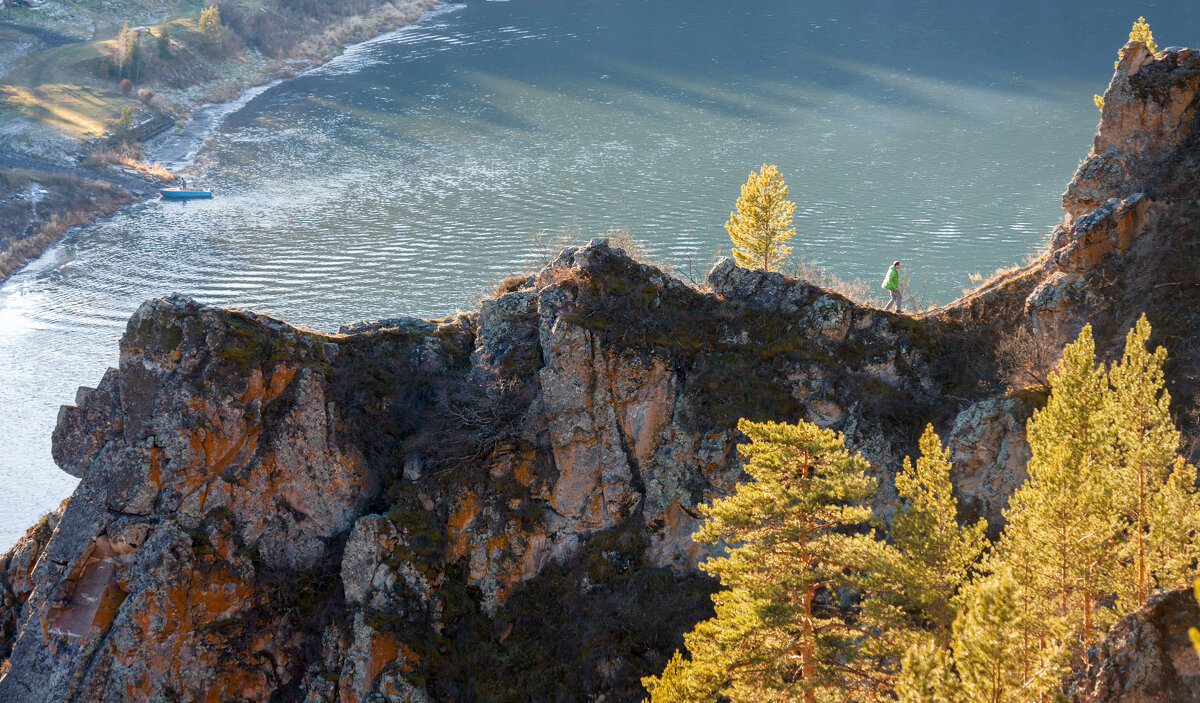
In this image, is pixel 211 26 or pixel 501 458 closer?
pixel 501 458

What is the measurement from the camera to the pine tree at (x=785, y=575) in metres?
16.0

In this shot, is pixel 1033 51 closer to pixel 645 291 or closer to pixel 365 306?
pixel 365 306

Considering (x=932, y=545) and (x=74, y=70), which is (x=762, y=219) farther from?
(x=74, y=70)

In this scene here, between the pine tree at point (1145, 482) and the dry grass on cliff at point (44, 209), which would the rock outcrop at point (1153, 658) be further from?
the dry grass on cliff at point (44, 209)

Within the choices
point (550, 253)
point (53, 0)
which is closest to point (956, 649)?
point (550, 253)

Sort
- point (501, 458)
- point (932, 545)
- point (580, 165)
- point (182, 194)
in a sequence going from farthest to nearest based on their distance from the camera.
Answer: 1. point (182, 194)
2. point (580, 165)
3. point (501, 458)
4. point (932, 545)

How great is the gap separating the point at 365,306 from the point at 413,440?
27823 mm

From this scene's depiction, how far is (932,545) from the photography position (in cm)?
1656

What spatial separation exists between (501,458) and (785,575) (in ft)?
35.3

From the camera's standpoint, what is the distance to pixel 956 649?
37.8ft

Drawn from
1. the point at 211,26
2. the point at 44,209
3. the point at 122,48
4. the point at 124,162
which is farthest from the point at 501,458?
the point at 211,26

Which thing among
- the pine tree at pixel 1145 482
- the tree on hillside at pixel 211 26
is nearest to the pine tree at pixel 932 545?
the pine tree at pixel 1145 482

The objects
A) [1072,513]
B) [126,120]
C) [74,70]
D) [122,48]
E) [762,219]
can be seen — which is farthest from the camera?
[122,48]

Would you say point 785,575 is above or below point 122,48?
below
